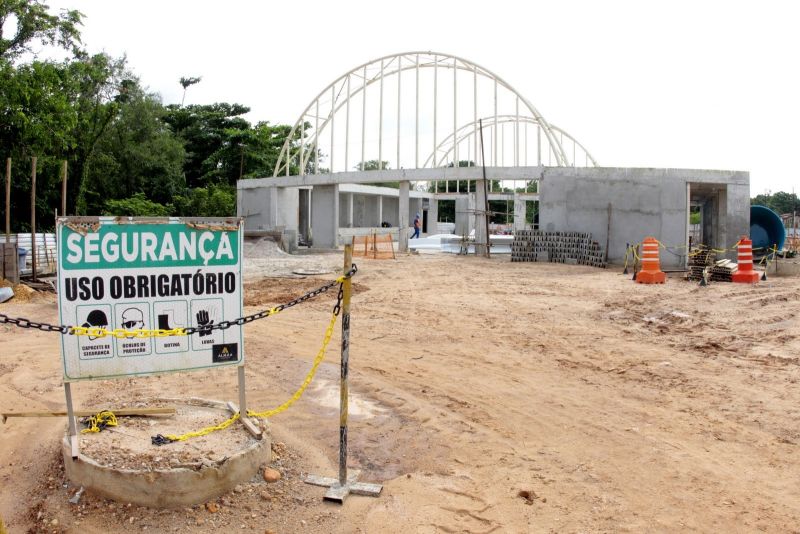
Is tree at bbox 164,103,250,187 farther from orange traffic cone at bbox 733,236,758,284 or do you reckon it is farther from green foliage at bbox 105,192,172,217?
orange traffic cone at bbox 733,236,758,284

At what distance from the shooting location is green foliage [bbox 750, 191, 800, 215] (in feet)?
228

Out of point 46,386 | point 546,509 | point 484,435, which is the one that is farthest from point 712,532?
point 46,386

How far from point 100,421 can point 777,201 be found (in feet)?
265

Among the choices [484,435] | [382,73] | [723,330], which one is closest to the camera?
[484,435]

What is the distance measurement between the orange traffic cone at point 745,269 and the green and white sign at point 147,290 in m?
15.7

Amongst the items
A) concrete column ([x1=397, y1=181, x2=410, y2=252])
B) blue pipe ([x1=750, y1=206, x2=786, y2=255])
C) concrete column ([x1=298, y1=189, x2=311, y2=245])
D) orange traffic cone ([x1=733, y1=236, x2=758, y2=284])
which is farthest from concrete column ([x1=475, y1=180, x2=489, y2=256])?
concrete column ([x1=298, y1=189, x2=311, y2=245])

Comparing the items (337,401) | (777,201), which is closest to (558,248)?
(337,401)

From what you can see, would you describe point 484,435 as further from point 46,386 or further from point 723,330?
point 723,330

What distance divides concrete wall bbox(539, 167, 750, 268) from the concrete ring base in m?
20.5

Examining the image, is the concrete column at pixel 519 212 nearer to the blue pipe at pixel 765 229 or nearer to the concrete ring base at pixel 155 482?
the blue pipe at pixel 765 229

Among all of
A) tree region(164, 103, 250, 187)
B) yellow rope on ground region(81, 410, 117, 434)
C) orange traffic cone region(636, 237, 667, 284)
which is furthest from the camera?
tree region(164, 103, 250, 187)

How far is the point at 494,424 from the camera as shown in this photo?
229 inches

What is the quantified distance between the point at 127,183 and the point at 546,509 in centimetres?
4432

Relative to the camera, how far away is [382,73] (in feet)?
117
